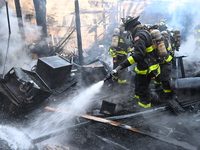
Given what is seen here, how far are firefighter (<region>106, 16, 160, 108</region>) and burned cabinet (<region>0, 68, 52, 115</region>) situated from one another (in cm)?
169

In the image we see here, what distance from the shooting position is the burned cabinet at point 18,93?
3627 mm

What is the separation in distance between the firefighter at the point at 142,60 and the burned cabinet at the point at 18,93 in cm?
169

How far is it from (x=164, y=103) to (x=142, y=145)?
1.73 metres

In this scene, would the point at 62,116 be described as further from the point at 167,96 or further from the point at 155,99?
the point at 167,96

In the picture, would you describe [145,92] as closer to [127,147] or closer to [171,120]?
[171,120]

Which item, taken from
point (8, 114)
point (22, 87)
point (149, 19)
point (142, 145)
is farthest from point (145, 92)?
point (149, 19)

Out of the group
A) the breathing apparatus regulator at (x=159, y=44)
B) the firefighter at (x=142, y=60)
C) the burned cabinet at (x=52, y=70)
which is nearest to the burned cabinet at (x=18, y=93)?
the burned cabinet at (x=52, y=70)

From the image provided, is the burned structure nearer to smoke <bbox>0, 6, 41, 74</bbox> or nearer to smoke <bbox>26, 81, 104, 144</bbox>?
smoke <bbox>26, 81, 104, 144</bbox>

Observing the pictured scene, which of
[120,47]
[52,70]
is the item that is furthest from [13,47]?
[120,47]

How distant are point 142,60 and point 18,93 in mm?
2933

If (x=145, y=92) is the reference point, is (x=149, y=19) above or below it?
above

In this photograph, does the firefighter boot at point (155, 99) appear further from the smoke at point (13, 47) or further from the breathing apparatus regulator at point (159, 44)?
the smoke at point (13, 47)

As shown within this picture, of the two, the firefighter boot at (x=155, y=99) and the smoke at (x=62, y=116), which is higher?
the firefighter boot at (x=155, y=99)

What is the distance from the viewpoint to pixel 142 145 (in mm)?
3123
